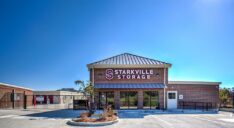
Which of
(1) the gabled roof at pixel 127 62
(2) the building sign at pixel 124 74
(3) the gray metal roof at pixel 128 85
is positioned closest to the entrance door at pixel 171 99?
(3) the gray metal roof at pixel 128 85

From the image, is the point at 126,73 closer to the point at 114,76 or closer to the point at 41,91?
the point at 114,76

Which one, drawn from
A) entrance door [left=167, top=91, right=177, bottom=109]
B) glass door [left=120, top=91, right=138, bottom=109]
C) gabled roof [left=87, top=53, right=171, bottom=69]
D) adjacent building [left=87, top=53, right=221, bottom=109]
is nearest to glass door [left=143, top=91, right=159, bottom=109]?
adjacent building [left=87, top=53, right=221, bottom=109]

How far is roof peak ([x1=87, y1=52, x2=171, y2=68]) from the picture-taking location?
28.8 metres

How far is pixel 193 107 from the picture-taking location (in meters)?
30.8

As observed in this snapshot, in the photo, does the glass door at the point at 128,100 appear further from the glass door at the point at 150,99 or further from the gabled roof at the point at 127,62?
the gabled roof at the point at 127,62

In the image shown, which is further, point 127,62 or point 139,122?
point 127,62

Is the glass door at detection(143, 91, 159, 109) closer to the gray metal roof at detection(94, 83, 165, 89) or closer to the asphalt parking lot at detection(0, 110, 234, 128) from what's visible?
the gray metal roof at detection(94, 83, 165, 89)

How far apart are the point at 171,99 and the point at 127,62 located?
6937mm

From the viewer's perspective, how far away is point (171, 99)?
30.3 metres

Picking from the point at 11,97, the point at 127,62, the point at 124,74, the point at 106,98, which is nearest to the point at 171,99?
the point at 124,74

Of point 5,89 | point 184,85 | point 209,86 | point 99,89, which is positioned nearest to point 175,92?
point 184,85

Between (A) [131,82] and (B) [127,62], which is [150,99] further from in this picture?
(B) [127,62]

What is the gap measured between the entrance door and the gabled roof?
3.80 metres

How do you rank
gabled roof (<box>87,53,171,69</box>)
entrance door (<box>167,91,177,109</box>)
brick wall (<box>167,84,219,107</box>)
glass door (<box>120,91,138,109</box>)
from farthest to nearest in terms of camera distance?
brick wall (<box>167,84,219,107</box>), entrance door (<box>167,91,177,109</box>), glass door (<box>120,91,138,109</box>), gabled roof (<box>87,53,171,69</box>)
